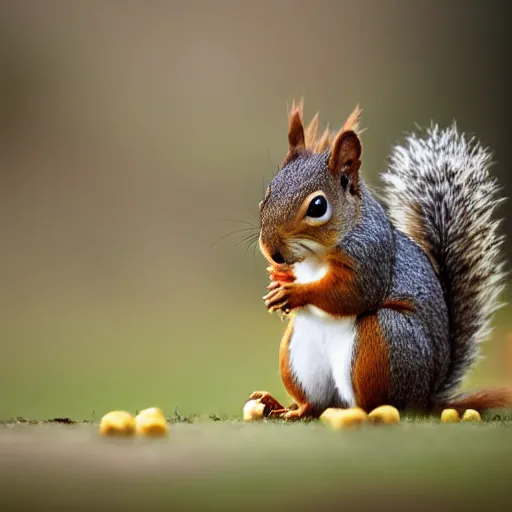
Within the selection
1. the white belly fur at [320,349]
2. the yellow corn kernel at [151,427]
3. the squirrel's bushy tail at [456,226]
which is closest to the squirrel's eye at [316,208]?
the white belly fur at [320,349]

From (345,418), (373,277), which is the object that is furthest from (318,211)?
(345,418)

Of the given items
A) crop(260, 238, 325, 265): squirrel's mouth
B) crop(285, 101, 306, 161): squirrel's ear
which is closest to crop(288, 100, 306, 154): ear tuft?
crop(285, 101, 306, 161): squirrel's ear

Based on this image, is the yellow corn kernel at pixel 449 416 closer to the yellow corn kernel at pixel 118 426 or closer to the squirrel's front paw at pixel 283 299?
the squirrel's front paw at pixel 283 299

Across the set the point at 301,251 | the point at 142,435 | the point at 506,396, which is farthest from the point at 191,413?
the point at 506,396

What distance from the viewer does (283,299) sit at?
7.00ft

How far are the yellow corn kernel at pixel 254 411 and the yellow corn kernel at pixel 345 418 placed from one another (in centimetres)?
30

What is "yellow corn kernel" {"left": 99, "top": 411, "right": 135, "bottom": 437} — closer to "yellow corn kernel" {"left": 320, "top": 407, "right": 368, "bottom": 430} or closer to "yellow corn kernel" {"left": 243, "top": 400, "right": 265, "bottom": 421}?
"yellow corn kernel" {"left": 243, "top": 400, "right": 265, "bottom": 421}

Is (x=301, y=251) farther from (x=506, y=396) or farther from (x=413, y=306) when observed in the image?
(x=506, y=396)

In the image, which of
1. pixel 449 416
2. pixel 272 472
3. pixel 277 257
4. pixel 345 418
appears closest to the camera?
pixel 272 472

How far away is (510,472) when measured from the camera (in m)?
1.87

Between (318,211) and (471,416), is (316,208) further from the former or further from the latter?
(471,416)

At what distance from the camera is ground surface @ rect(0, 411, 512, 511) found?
178cm

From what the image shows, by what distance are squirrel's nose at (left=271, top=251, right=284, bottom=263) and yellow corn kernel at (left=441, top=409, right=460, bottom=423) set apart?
2.01ft

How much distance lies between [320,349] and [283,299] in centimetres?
18
